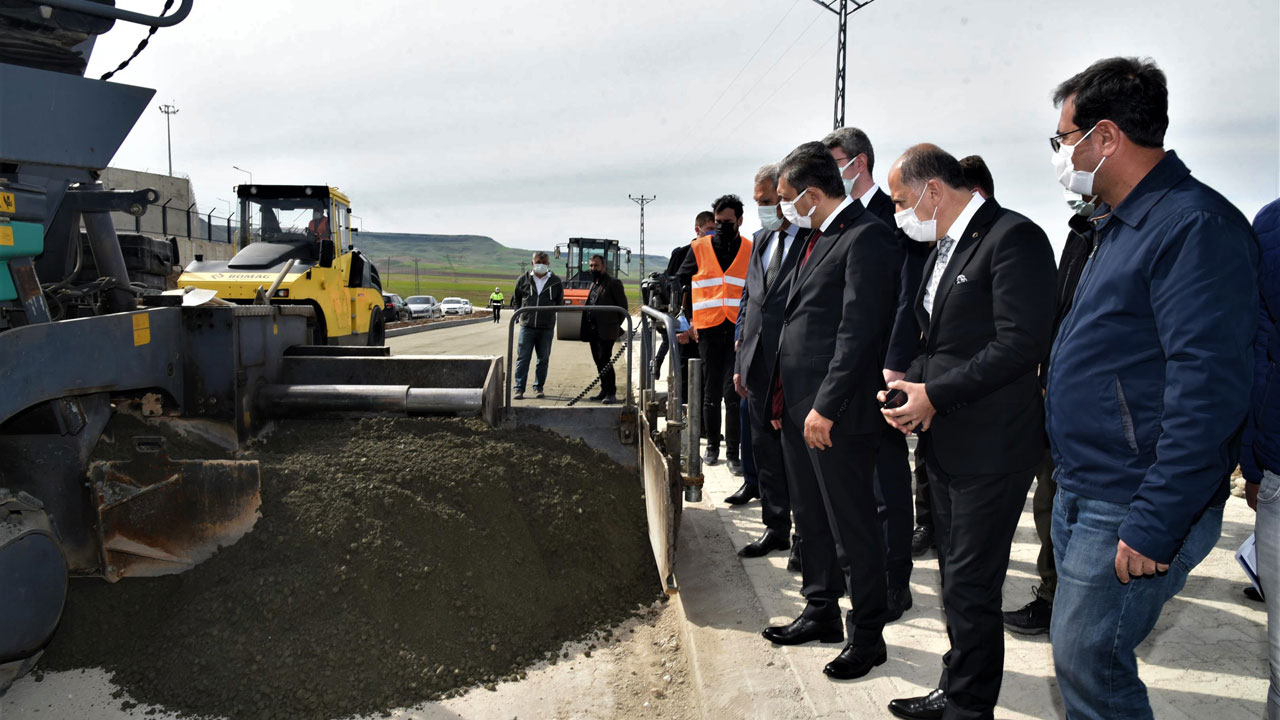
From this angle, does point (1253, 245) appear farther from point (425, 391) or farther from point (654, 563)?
point (425, 391)

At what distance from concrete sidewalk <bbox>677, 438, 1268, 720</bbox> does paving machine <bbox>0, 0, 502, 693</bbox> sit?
2.17 m

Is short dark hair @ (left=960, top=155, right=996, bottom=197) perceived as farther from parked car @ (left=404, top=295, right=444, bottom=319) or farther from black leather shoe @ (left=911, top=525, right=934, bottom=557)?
parked car @ (left=404, top=295, right=444, bottom=319)

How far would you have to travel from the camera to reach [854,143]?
4.19 metres

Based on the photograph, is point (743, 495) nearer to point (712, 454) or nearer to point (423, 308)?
point (712, 454)

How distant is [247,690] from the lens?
10.6ft

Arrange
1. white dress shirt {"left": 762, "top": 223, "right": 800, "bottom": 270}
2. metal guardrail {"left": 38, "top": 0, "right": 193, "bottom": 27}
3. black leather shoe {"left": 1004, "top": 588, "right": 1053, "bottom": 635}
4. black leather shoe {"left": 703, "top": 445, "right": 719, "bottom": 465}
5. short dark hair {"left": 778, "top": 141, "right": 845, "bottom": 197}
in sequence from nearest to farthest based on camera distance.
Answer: metal guardrail {"left": 38, "top": 0, "right": 193, "bottom": 27} → short dark hair {"left": 778, "top": 141, "right": 845, "bottom": 197} → black leather shoe {"left": 1004, "top": 588, "right": 1053, "bottom": 635} → white dress shirt {"left": 762, "top": 223, "right": 800, "bottom": 270} → black leather shoe {"left": 703, "top": 445, "right": 719, "bottom": 465}

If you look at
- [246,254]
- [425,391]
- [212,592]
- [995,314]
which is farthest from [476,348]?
[995,314]

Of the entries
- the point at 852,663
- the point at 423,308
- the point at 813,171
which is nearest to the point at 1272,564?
the point at 852,663

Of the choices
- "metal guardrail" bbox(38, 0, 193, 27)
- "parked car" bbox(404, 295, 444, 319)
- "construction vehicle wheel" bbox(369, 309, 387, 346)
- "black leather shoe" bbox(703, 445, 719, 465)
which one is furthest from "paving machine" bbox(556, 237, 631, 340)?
"metal guardrail" bbox(38, 0, 193, 27)

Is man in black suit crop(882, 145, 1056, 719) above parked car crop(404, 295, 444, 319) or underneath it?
above

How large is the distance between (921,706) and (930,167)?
6.11 ft

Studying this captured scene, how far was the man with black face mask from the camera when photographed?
606 centimetres

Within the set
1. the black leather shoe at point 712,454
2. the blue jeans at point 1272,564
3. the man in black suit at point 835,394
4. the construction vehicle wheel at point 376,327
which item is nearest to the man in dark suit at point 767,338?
the man in black suit at point 835,394

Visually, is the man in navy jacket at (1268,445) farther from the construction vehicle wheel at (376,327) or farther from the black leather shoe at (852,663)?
the construction vehicle wheel at (376,327)
